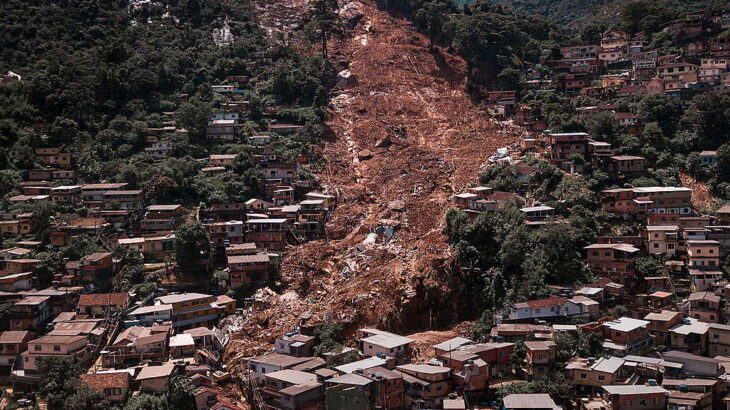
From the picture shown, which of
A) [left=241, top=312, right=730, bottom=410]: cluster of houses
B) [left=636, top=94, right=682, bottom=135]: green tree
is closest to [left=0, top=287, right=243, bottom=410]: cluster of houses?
[left=241, top=312, right=730, bottom=410]: cluster of houses

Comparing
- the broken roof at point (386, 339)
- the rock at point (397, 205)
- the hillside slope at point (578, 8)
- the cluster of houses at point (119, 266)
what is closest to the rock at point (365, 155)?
the cluster of houses at point (119, 266)

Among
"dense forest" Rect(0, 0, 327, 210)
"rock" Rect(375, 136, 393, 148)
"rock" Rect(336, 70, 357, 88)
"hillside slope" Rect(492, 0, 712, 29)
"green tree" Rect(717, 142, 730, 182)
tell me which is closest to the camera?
"green tree" Rect(717, 142, 730, 182)

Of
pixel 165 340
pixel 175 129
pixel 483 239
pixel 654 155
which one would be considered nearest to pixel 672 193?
pixel 654 155

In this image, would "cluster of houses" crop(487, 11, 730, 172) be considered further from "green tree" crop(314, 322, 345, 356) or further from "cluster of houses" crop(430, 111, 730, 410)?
"green tree" crop(314, 322, 345, 356)

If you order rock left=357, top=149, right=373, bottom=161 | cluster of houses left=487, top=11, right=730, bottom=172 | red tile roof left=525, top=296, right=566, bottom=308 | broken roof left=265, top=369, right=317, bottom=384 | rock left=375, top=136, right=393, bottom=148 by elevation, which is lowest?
broken roof left=265, top=369, right=317, bottom=384

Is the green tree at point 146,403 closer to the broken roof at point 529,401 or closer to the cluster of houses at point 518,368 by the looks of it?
the cluster of houses at point 518,368

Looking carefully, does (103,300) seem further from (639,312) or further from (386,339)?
(639,312)

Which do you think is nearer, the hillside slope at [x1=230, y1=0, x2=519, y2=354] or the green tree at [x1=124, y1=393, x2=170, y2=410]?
the green tree at [x1=124, y1=393, x2=170, y2=410]

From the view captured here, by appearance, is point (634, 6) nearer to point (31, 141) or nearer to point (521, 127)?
point (521, 127)
